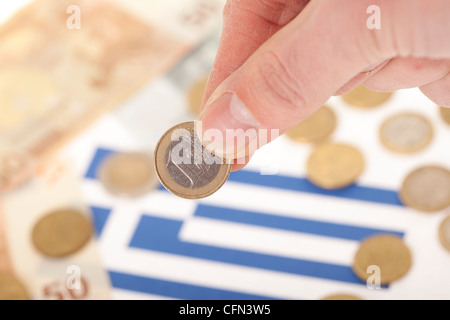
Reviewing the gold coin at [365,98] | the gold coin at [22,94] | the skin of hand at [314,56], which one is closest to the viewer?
the skin of hand at [314,56]

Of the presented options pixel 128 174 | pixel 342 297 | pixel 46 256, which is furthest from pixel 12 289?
pixel 342 297

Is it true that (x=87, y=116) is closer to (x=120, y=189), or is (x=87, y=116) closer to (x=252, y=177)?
(x=120, y=189)

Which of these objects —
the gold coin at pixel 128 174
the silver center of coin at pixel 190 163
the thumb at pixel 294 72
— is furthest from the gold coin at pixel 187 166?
the gold coin at pixel 128 174

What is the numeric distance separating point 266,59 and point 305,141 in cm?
78

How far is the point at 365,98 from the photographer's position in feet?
5.56

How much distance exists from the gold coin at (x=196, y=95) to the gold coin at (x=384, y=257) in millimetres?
663

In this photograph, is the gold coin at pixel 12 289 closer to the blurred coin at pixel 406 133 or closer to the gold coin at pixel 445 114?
the blurred coin at pixel 406 133

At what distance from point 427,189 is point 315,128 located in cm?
37

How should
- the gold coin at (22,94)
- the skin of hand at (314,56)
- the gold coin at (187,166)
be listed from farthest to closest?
the gold coin at (22,94), the gold coin at (187,166), the skin of hand at (314,56)

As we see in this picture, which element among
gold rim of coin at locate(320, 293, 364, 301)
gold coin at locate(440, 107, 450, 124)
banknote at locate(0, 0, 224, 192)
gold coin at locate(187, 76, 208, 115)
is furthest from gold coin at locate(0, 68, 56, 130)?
gold coin at locate(440, 107, 450, 124)

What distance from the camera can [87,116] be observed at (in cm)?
178

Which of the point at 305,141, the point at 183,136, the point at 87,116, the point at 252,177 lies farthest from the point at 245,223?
the point at 87,116

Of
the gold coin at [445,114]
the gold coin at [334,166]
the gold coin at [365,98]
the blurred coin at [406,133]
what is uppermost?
the gold coin at [365,98]

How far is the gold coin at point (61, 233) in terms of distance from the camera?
1.56 metres
